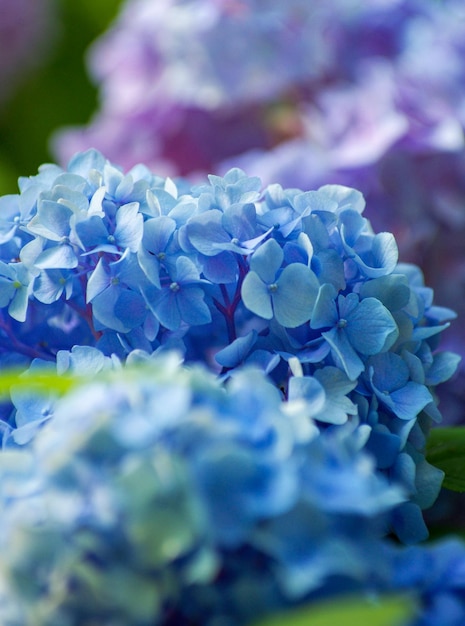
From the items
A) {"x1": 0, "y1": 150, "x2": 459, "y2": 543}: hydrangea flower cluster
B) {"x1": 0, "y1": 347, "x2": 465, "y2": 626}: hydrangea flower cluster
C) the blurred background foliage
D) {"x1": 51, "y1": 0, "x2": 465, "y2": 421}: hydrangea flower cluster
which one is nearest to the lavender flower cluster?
the blurred background foliage

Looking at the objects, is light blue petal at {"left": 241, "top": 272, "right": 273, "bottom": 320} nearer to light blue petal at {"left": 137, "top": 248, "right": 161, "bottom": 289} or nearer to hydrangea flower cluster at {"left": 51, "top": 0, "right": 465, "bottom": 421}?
light blue petal at {"left": 137, "top": 248, "right": 161, "bottom": 289}

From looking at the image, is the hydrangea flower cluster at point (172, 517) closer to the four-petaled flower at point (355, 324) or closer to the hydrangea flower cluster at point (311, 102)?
the four-petaled flower at point (355, 324)

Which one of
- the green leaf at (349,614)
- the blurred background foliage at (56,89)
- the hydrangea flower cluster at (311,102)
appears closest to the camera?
the green leaf at (349,614)

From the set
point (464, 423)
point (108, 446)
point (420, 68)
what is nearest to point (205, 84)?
point (420, 68)

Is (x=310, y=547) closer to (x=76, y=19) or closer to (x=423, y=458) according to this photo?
(x=423, y=458)

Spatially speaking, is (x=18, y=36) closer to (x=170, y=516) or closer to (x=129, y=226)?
(x=129, y=226)

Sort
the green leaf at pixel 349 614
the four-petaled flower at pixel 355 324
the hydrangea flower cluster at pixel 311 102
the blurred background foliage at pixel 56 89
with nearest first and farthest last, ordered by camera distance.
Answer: the green leaf at pixel 349 614 < the four-petaled flower at pixel 355 324 < the hydrangea flower cluster at pixel 311 102 < the blurred background foliage at pixel 56 89

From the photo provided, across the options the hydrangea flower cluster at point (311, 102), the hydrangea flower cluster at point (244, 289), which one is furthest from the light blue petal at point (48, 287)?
the hydrangea flower cluster at point (311, 102)
